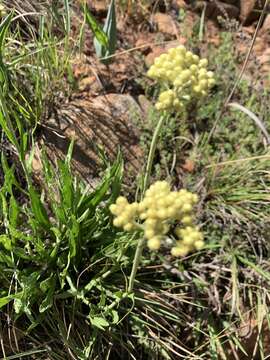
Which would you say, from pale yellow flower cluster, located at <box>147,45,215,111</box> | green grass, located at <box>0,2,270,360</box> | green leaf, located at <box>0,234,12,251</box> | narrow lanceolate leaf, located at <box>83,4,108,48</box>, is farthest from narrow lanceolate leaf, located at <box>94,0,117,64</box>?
green leaf, located at <box>0,234,12,251</box>

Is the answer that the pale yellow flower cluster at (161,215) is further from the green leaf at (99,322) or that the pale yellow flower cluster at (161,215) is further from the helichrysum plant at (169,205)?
the green leaf at (99,322)

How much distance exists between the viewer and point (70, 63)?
2.97 meters

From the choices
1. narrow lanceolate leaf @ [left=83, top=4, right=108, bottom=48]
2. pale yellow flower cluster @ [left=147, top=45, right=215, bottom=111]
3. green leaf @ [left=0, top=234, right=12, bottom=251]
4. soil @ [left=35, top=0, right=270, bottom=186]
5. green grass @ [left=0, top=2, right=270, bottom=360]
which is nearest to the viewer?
pale yellow flower cluster @ [left=147, top=45, right=215, bottom=111]

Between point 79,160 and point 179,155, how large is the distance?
2.14 feet

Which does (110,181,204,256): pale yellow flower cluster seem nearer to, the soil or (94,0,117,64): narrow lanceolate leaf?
the soil

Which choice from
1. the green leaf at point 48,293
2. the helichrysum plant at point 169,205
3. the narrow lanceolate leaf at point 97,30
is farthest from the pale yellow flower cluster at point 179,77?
the narrow lanceolate leaf at point 97,30

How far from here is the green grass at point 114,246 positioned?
90.0 inches

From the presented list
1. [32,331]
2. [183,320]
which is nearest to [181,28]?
[183,320]

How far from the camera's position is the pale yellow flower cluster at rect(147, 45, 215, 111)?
5.68 ft

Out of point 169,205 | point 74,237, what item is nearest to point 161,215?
point 169,205

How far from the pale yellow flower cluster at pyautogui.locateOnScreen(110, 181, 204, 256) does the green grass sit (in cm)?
64

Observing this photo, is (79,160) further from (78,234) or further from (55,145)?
(78,234)

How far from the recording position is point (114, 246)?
2.41 m

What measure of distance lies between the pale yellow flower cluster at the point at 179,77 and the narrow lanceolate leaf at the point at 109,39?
1.16 m
